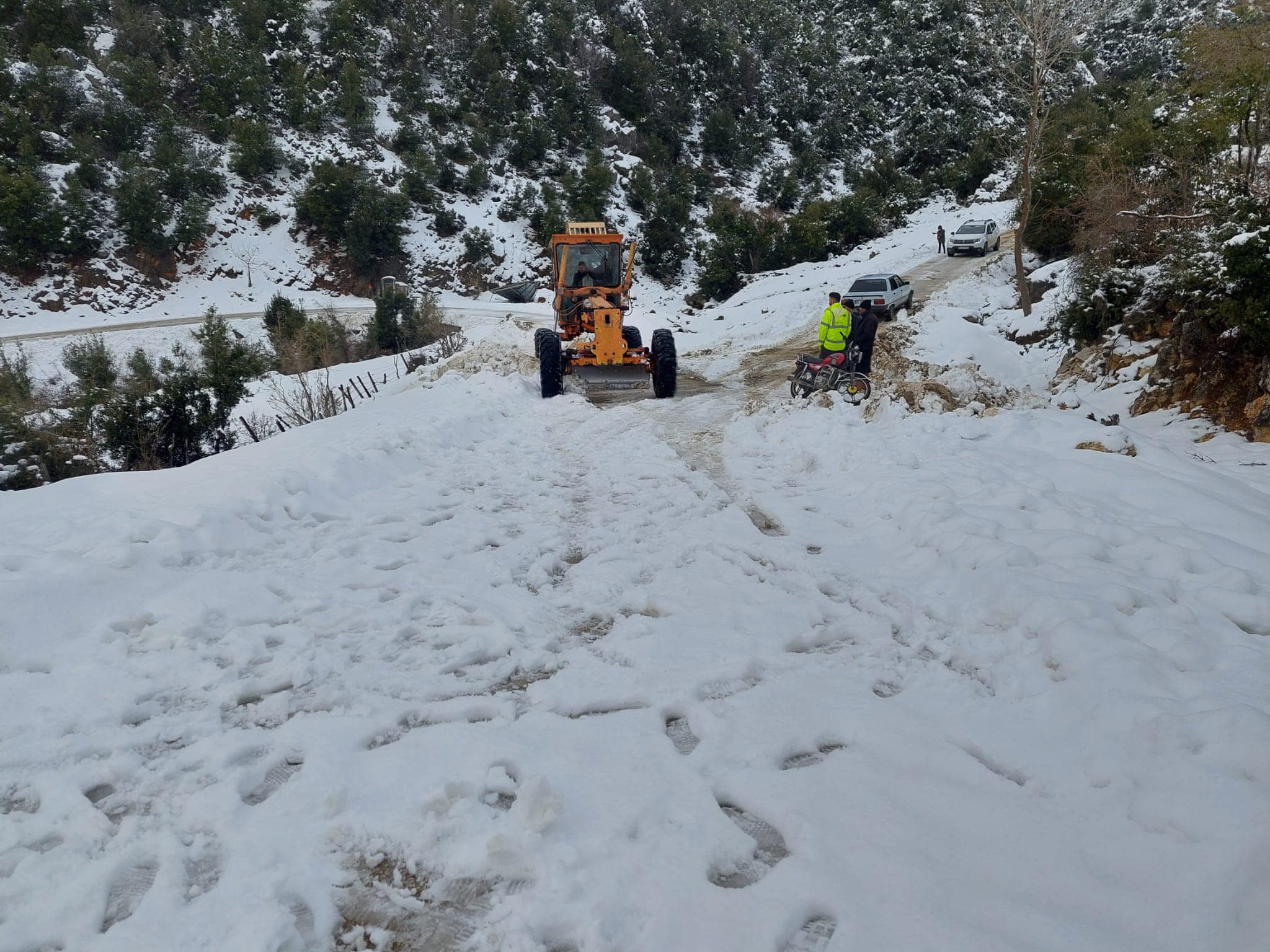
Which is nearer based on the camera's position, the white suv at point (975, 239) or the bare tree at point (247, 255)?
the white suv at point (975, 239)

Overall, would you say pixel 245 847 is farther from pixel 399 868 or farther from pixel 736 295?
pixel 736 295

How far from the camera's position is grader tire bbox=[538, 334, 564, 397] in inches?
440

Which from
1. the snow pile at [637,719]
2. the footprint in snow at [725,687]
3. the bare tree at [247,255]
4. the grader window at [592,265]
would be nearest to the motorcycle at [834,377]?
the snow pile at [637,719]

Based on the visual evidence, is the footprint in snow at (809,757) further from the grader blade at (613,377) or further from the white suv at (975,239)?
the white suv at (975,239)

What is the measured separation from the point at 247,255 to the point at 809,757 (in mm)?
39658

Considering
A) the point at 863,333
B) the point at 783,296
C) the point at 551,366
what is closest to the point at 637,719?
the point at 551,366

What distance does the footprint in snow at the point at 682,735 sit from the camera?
3.03 metres

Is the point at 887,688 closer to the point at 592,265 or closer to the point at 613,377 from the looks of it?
the point at 613,377

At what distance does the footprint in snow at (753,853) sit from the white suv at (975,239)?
30384mm

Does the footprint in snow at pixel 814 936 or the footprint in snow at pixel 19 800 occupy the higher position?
the footprint in snow at pixel 19 800

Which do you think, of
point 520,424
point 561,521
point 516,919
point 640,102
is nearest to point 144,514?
point 561,521

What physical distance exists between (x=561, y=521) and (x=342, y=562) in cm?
182

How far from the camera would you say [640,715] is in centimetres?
323

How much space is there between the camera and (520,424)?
9.62 metres
